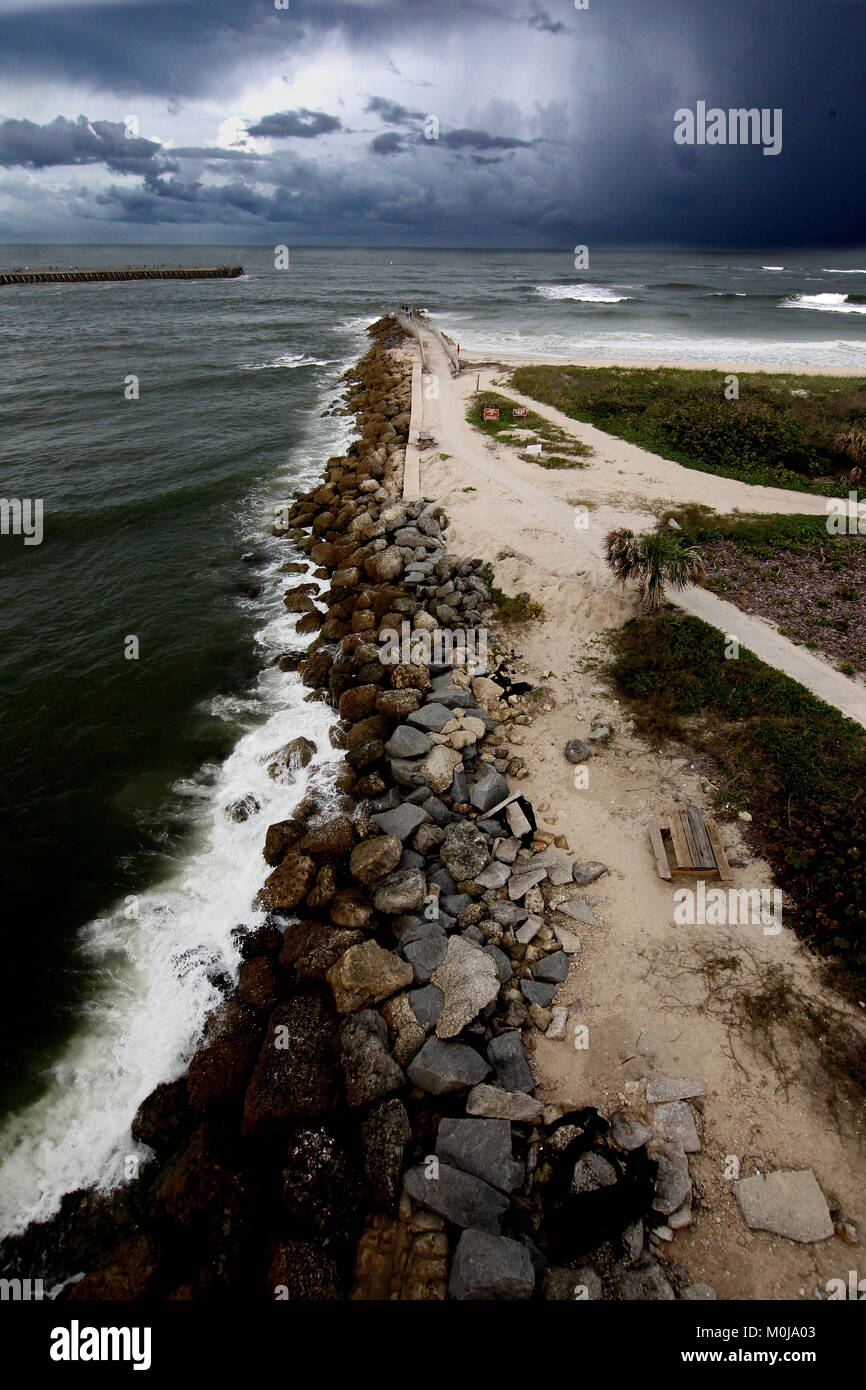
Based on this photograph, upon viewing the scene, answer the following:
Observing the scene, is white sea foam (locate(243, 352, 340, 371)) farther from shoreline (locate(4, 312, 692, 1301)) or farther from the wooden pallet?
the wooden pallet

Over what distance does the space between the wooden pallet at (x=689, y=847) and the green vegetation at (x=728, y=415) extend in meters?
18.7

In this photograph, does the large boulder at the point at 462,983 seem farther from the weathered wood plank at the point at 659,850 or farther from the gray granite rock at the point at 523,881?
the weathered wood plank at the point at 659,850

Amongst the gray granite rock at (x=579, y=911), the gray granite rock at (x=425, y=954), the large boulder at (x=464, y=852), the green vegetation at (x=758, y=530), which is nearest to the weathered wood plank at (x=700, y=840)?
the gray granite rock at (x=579, y=911)

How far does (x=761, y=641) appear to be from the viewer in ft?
49.2

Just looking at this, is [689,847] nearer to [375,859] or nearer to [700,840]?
→ [700,840]

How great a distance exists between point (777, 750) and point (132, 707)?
52.5 feet

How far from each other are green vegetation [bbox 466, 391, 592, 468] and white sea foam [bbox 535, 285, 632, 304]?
2732 inches

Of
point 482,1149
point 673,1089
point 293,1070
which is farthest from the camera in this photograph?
point 293,1070

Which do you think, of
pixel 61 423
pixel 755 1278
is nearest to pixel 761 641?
pixel 755 1278

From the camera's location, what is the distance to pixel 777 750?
11945mm

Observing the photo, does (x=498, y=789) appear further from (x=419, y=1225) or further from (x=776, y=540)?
(x=776, y=540)

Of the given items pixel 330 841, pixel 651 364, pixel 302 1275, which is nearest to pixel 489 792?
pixel 330 841

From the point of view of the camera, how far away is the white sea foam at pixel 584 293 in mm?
89500

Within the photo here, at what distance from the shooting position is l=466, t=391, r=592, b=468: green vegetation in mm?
25906
